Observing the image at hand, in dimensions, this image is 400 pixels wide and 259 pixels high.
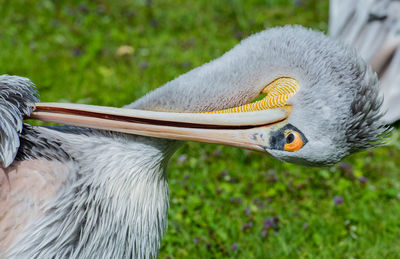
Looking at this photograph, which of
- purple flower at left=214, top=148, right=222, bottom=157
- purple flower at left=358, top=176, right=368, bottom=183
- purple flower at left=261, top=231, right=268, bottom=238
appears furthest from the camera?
purple flower at left=214, top=148, right=222, bottom=157

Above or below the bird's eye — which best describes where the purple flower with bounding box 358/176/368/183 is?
above

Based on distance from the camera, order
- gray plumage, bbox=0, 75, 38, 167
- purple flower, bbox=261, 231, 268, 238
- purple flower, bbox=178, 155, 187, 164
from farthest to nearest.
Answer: purple flower, bbox=178, 155, 187, 164, purple flower, bbox=261, 231, 268, 238, gray plumage, bbox=0, 75, 38, 167

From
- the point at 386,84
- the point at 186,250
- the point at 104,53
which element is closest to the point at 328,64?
the point at 186,250

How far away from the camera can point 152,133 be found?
108 inches

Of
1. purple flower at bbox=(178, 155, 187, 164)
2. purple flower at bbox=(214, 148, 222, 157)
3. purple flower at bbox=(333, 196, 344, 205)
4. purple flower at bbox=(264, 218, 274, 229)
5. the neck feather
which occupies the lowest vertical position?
the neck feather

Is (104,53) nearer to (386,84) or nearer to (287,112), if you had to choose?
(386,84)

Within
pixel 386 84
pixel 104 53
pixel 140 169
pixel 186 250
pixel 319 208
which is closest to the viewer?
pixel 140 169

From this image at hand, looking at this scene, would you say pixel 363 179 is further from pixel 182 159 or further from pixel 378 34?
pixel 378 34

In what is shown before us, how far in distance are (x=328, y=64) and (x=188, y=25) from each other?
4.55 metres

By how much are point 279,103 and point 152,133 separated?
0.65 meters

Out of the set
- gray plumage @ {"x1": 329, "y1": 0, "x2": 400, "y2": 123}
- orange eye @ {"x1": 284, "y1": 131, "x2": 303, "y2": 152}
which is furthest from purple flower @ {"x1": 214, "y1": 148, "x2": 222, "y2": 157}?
orange eye @ {"x1": 284, "y1": 131, "x2": 303, "y2": 152}

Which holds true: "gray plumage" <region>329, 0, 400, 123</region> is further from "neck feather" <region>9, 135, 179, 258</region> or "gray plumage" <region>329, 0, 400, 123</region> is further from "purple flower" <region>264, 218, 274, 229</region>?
"neck feather" <region>9, 135, 179, 258</region>

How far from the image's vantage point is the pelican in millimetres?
2551

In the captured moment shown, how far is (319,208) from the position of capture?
4551 mm
